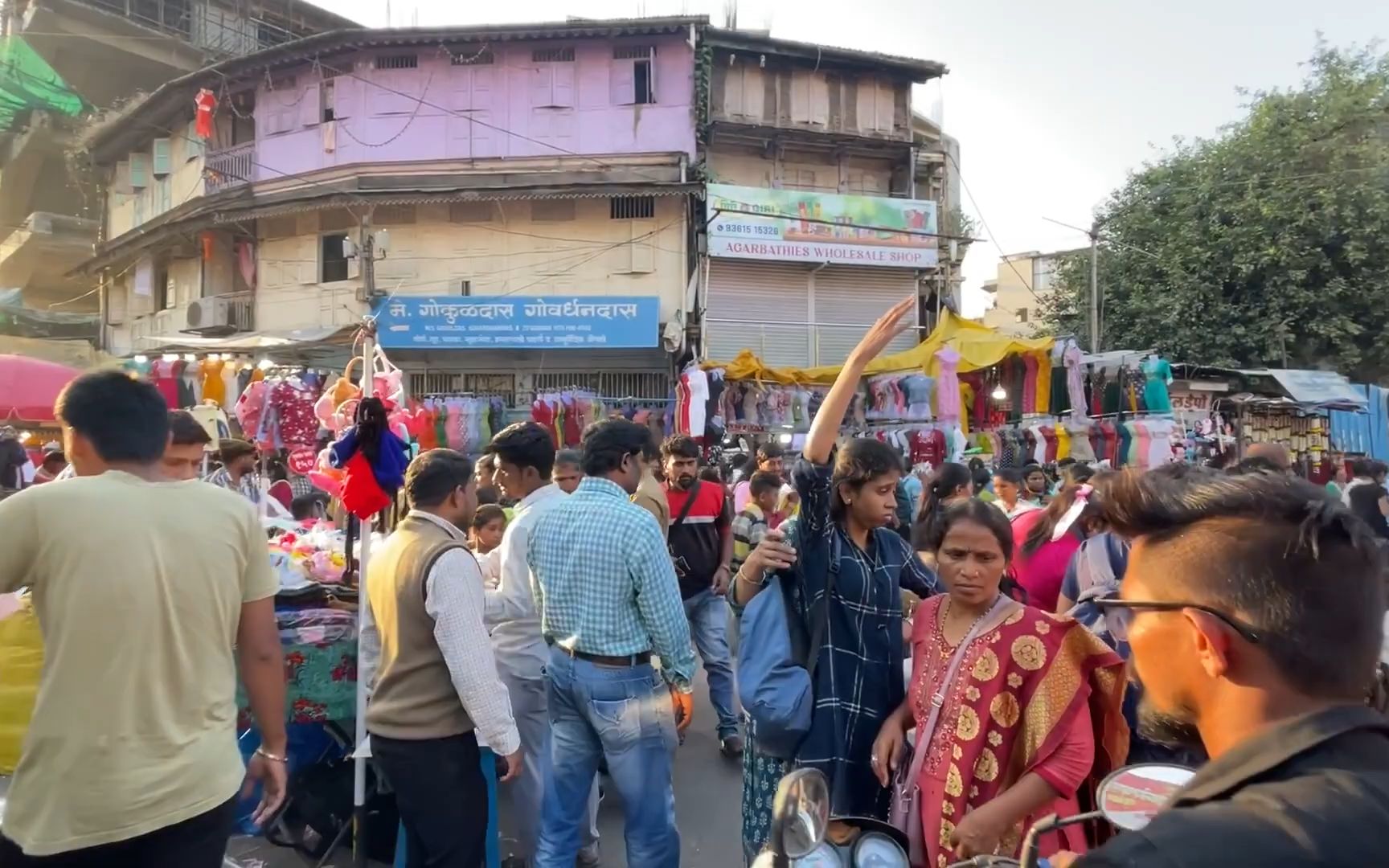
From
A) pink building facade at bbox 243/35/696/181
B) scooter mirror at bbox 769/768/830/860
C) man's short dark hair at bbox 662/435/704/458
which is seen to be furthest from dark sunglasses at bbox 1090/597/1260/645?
pink building facade at bbox 243/35/696/181

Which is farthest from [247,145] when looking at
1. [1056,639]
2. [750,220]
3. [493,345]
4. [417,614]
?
[1056,639]

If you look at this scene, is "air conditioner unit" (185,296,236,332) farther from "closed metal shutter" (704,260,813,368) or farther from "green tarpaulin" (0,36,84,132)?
"closed metal shutter" (704,260,813,368)

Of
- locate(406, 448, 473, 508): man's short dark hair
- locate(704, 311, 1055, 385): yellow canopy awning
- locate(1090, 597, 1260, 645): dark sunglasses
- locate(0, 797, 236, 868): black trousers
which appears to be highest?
locate(704, 311, 1055, 385): yellow canopy awning

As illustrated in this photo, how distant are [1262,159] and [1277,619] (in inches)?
772

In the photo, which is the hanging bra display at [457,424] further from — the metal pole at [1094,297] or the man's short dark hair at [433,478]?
the metal pole at [1094,297]

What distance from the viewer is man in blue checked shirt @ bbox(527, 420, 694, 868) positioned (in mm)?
3164

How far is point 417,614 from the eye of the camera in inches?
118

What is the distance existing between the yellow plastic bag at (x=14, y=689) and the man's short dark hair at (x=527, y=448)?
185 centimetres

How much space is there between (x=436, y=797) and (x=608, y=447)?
4.71ft

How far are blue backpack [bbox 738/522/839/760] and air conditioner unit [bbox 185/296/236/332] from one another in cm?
1906

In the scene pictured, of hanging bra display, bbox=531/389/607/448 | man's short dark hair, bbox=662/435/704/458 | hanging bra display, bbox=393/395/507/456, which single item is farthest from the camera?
hanging bra display, bbox=531/389/607/448

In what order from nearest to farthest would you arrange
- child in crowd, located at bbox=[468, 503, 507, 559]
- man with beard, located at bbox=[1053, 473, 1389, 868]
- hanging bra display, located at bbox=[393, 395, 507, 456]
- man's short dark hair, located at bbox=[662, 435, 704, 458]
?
man with beard, located at bbox=[1053, 473, 1389, 868] < child in crowd, located at bbox=[468, 503, 507, 559] < man's short dark hair, located at bbox=[662, 435, 704, 458] < hanging bra display, located at bbox=[393, 395, 507, 456]

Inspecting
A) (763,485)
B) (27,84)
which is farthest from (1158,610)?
(27,84)

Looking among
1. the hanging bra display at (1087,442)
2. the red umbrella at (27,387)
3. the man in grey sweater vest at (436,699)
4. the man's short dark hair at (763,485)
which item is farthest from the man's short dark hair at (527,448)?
the hanging bra display at (1087,442)
